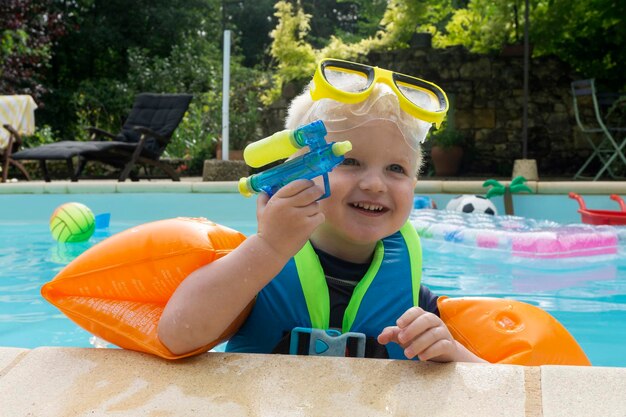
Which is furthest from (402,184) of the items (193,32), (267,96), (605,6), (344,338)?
(193,32)

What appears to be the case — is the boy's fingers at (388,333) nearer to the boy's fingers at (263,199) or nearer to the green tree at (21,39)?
the boy's fingers at (263,199)

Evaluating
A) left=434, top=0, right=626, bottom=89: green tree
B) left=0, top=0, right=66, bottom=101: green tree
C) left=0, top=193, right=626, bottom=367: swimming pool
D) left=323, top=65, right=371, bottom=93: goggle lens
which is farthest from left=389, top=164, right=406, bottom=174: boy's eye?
left=0, top=0, right=66, bottom=101: green tree

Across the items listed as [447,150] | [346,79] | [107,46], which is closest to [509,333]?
[346,79]

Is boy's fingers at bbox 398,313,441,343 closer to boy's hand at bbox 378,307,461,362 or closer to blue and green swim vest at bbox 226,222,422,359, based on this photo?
boy's hand at bbox 378,307,461,362

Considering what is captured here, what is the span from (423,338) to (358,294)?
41 cm

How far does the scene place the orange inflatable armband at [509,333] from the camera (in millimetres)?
1840

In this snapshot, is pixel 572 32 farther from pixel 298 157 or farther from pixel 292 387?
pixel 292 387

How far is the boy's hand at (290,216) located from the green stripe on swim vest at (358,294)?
42cm

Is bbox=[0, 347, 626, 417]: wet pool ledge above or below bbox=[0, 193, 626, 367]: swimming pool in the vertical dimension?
above

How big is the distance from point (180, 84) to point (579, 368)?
17.2 metres

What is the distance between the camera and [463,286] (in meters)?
4.53

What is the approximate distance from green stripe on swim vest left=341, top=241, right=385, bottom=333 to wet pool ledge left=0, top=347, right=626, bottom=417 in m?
0.42

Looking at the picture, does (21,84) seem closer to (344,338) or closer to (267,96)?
(267,96)

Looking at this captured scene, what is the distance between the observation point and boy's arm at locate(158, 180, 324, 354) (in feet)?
4.44
